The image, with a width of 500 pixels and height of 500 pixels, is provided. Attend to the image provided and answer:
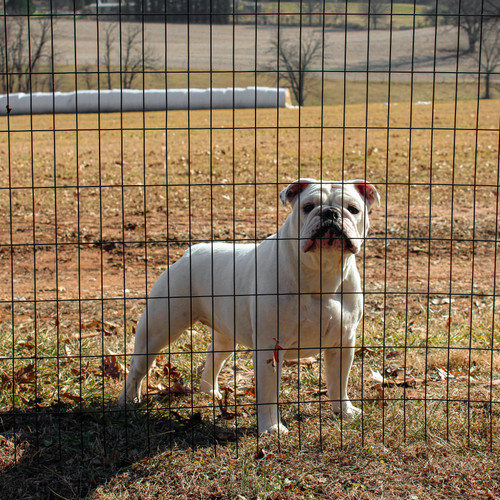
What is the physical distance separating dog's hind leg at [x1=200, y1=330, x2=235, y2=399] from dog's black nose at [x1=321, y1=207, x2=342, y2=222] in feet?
4.64

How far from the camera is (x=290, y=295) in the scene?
412 cm

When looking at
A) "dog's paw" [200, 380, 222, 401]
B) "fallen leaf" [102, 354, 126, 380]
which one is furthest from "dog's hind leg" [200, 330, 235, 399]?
"fallen leaf" [102, 354, 126, 380]

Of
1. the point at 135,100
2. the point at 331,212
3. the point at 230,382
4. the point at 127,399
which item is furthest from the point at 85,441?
the point at 135,100

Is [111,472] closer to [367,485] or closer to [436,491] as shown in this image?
[367,485]

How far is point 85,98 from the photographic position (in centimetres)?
2722

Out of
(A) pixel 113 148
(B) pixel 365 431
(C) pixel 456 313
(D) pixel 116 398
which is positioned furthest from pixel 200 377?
(A) pixel 113 148

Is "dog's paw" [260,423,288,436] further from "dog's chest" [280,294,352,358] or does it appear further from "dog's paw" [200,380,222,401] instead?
"dog's paw" [200,380,222,401]

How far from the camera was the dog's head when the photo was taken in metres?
3.88

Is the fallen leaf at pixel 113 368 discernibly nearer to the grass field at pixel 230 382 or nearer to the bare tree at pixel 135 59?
the grass field at pixel 230 382

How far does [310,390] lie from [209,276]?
4.12 ft

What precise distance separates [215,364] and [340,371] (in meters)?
1.07

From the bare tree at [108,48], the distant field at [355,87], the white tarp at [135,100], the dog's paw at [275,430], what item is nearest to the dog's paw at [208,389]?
the dog's paw at [275,430]

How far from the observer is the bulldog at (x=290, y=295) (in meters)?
4.03

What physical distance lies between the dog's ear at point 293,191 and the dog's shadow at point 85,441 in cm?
153
